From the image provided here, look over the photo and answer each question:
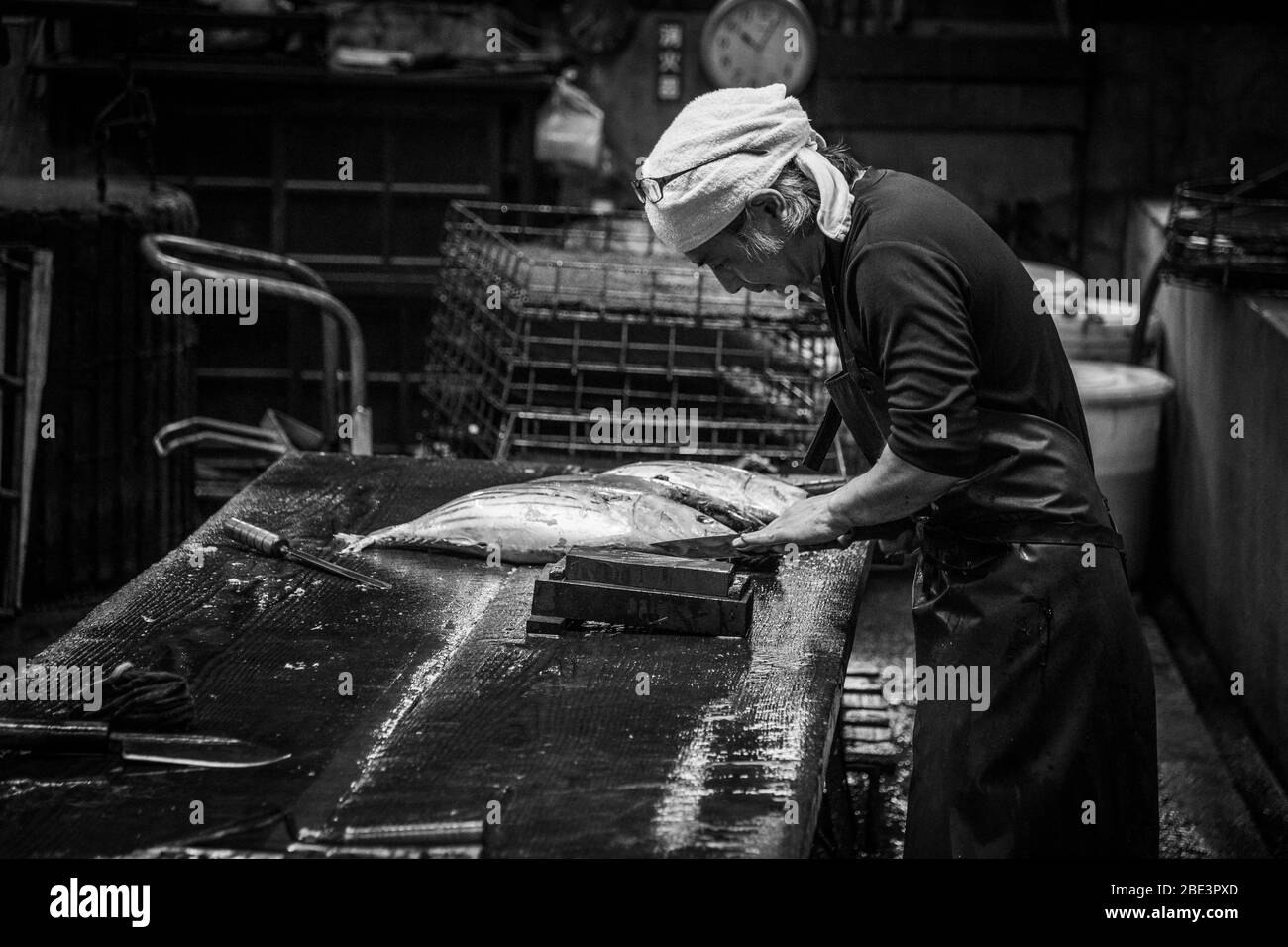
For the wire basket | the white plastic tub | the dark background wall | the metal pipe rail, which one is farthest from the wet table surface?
the dark background wall

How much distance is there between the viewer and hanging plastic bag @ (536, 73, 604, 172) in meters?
9.15

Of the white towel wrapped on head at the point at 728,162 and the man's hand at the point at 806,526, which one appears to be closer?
the white towel wrapped on head at the point at 728,162

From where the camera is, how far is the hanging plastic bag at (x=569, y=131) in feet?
30.0

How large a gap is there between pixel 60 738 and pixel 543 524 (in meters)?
1.32

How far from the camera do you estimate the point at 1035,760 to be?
3000mm

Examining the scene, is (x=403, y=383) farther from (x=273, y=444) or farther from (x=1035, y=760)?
(x=1035, y=760)

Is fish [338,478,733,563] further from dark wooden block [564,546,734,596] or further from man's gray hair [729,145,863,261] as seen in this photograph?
man's gray hair [729,145,863,261]

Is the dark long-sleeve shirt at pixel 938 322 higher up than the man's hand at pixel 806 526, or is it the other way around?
the dark long-sleeve shirt at pixel 938 322

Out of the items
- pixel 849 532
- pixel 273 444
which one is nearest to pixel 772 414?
pixel 273 444

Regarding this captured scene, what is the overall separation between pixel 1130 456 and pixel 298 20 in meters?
4.70

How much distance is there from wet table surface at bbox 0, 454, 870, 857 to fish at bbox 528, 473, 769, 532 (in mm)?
156
